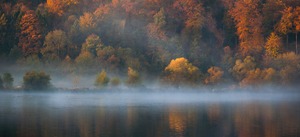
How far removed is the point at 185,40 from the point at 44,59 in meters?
22.9

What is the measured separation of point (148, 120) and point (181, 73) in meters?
42.1

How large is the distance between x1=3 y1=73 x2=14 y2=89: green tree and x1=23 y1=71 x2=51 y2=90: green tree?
5.51 ft

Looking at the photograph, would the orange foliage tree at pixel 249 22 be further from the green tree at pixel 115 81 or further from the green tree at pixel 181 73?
the green tree at pixel 115 81

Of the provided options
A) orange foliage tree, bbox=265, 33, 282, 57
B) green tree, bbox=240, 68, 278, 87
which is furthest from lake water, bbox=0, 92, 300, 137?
orange foliage tree, bbox=265, 33, 282, 57

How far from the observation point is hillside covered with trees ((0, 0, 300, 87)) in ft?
307

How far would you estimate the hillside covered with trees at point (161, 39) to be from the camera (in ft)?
307

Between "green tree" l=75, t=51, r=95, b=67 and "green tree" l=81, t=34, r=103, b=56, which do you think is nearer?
"green tree" l=75, t=51, r=95, b=67

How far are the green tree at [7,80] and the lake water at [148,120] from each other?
15151mm

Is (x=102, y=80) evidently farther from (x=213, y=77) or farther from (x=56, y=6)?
(x=56, y=6)

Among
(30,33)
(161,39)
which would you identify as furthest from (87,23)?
(161,39)

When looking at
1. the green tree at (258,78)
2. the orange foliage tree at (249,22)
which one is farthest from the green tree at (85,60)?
the orange foliage tree at (249,22)

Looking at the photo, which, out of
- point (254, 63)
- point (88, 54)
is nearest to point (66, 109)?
point (88, 54)

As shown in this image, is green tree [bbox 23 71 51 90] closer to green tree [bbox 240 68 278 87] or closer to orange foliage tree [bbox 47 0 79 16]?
orange foliage tree [bbox 47 0 79 16]

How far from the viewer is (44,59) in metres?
95.0
